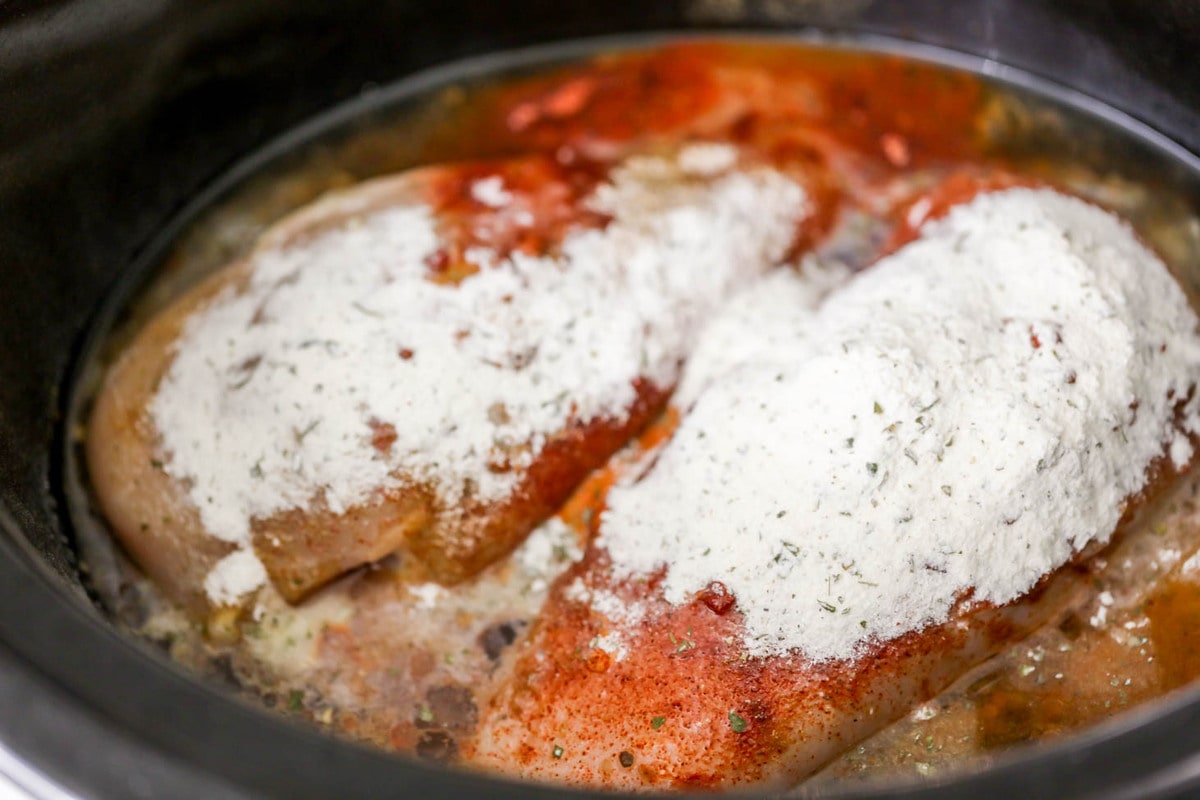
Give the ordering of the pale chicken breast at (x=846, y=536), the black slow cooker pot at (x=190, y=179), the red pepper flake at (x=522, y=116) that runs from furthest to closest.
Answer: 1. the red pepper flake at (x=522, y=116)
2. the pale chicken breast at (x=846, y=536)
3. the black slow cooker pot at (x=190, y=179)

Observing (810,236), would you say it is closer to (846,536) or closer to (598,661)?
(846,536)

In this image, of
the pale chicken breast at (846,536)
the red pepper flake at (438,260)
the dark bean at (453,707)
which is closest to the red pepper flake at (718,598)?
the pale chicken breast at (846,536)

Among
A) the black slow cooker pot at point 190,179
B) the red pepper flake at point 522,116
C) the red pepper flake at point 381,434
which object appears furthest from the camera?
the red pepper flake at point 522,116

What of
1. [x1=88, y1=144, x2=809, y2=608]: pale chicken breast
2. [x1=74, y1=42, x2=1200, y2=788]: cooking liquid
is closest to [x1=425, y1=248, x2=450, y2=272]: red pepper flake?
[x1=88, y1=144, x2=809, y2=608]: pale chicken breast

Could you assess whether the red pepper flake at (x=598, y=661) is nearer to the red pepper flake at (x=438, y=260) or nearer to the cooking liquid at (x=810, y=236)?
the cooking liquid at (x=810, y=236)

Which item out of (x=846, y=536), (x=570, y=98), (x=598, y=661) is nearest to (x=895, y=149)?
(x=570, y=98)
